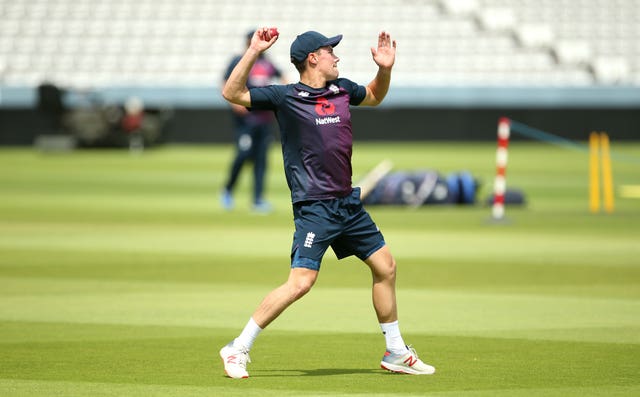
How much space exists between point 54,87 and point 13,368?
31.0 metres

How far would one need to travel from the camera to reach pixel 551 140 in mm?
39781

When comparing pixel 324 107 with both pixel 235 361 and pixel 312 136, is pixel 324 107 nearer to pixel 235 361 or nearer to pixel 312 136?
pixel 312 136

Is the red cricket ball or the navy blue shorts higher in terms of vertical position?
the red cricket ball

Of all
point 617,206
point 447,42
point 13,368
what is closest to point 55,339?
point 13,368

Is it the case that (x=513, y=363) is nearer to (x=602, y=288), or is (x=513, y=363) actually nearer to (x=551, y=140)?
(x=602, y=288)

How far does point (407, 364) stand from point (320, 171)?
1194 millimetres

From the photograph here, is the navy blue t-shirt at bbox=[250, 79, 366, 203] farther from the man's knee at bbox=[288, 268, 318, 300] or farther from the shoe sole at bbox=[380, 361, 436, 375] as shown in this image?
the shoe sole at bbox=[380, 361, 436, 375]

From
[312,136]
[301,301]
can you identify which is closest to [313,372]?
[312,136]

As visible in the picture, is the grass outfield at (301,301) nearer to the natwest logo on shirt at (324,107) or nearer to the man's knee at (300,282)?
the man's knee at (300,282)

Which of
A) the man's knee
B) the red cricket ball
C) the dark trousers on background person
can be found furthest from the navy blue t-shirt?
the dark trousers on background person

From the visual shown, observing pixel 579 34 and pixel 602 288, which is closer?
pixel 602 288

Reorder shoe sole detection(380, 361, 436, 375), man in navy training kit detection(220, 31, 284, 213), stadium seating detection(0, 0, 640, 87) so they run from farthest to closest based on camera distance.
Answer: stadium seating detection(0, 0, 640, 87), man in navy training kit detection(220, 31, 284, 213), shoe sole detection(380, 361, 436, 375)

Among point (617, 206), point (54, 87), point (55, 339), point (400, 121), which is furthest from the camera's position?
point (400, 121)

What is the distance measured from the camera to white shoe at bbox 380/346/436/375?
25.1ft
